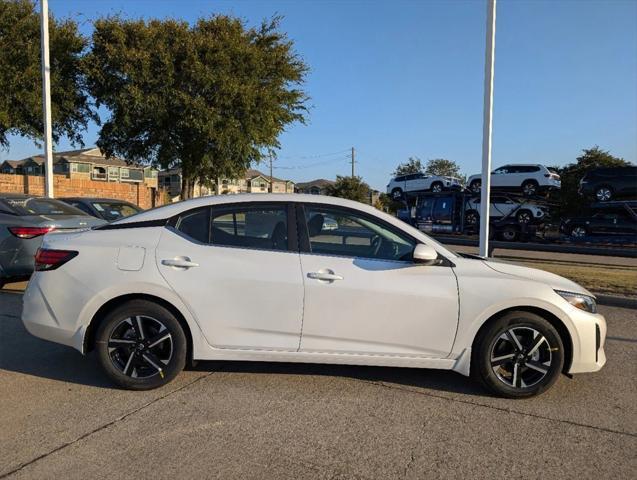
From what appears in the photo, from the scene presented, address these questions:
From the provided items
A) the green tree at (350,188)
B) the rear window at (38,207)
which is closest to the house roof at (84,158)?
the green tree at (350,188)

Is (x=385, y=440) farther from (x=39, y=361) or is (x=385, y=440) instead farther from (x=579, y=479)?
(x=39, y=361)

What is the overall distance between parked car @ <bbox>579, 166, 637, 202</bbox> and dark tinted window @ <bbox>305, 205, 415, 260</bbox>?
20.0 meters

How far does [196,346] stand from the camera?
418 cm

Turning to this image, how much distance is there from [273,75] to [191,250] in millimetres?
19922

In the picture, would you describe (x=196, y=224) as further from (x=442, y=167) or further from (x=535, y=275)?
(x=442, y=167)

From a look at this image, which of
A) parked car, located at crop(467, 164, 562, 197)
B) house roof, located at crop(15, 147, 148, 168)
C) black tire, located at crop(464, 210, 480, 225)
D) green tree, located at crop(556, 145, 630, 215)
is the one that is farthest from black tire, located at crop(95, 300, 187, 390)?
house roof, located at crop(15, 147, 148, 168)

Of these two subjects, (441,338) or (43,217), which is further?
(43,217)

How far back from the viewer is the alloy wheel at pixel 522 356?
4.07 m

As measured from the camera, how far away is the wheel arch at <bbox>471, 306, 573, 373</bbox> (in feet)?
13.4

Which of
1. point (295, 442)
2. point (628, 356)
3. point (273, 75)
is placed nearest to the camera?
point (295, 442)

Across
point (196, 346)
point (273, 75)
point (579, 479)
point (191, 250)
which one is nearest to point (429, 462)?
point (579, 479)

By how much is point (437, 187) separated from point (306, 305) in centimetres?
2282

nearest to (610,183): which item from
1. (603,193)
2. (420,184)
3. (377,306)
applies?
(603,193)

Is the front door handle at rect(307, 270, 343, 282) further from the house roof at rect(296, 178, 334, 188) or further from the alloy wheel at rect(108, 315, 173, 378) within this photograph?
the house roof at rect(296, 178, 334, 188)
